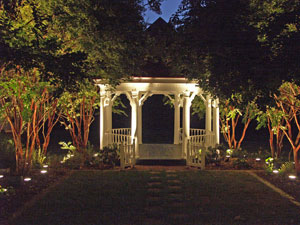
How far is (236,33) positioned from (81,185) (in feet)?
18.0

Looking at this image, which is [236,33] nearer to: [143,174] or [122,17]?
[122,17]

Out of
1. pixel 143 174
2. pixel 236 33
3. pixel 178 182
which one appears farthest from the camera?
pixel 143 174

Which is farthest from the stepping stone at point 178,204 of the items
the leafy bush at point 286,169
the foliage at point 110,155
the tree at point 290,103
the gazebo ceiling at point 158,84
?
the gazebo ceiling at point 158,84

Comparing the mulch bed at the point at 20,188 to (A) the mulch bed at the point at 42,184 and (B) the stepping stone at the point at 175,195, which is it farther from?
(B) the stepping stone at the point at 175,195

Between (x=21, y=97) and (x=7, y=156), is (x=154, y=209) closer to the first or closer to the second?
(x=21, y=97)

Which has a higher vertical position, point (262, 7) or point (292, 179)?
point (262, 7)

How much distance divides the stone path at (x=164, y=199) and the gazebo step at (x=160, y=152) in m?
2.66

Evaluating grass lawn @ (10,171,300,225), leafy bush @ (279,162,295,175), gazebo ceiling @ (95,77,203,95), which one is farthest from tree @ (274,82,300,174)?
gazebo ceiling @ (95,77,203,95)

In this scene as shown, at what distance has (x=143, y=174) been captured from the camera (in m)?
11.3

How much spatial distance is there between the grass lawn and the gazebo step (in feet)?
10.3

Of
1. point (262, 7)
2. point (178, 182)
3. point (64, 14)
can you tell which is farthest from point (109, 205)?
point (262, 7)

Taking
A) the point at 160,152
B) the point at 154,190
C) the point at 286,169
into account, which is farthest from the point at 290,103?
the point at 160,152

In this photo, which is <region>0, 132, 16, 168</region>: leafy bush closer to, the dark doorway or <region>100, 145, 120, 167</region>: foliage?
<region>100, 145, 120, 167</region>: foliage

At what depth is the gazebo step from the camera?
14.3 meters
